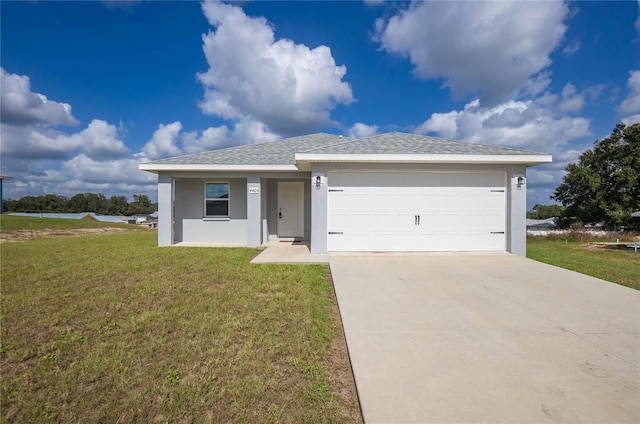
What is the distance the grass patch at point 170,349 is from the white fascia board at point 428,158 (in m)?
3.69

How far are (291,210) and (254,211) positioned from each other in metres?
1.83

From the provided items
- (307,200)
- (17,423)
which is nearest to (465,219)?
(307,200)

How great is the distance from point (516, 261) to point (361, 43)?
11749 millimetres

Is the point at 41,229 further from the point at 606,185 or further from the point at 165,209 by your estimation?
the point at 606,185

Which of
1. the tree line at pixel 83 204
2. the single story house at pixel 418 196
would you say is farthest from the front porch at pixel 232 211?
the tree line at pixel 83 204

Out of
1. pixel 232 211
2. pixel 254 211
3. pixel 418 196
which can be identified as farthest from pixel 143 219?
pixel 418 196

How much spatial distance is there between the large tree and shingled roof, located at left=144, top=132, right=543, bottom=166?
26741 millimetres

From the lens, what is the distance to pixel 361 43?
14383 mm

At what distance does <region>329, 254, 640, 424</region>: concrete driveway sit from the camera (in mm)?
2305

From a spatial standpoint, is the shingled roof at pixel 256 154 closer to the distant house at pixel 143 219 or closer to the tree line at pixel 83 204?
the distant house at pixel 143 219

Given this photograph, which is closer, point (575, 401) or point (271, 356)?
point (575, 401)

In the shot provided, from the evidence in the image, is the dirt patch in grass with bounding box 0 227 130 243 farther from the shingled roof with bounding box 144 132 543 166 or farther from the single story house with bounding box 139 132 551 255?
the single story house with bounding box 139 132 551 255

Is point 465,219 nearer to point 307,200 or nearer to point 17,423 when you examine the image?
point 307,200

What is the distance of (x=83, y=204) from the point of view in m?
72.9
